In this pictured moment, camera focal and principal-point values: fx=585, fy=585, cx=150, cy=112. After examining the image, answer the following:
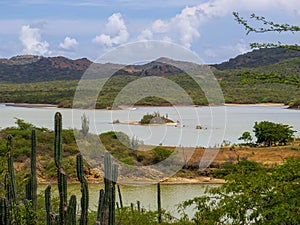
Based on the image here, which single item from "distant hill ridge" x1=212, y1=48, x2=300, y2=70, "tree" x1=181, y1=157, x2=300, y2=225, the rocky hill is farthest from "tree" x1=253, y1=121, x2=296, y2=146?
the rocky hill

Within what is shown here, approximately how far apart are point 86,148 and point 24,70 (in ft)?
495

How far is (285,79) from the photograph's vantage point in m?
8.23

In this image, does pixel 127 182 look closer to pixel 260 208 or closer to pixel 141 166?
pixel 141 166

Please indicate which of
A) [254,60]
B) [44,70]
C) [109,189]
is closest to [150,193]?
[109,189]

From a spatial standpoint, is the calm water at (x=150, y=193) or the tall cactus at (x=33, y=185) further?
the calm water at (x=150, y=193)

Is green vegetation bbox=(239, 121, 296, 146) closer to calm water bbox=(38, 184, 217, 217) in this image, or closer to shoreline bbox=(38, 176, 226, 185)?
shoreline bbox=(38, 176, 226, 185)

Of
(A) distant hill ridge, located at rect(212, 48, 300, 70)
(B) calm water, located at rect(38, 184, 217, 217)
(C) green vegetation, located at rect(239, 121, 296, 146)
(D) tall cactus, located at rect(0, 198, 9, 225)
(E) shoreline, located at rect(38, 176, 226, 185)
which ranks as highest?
(A) distant hill ridge, located at rect(212, 48, 300, 70)

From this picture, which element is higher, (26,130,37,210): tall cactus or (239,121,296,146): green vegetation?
(239,121,296,146): green vegetation

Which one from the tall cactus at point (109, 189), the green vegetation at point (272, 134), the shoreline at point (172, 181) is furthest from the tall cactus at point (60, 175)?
the green vegetation at point (272, 134)

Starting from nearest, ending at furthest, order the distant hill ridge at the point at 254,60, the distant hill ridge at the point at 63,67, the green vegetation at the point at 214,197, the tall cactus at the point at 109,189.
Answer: the green vegetation at the point at 214,197
the tall cactus at the point at 109,189
the distant hill ridge at the point at 254,60
the distant hill ridge at the point at 63,67

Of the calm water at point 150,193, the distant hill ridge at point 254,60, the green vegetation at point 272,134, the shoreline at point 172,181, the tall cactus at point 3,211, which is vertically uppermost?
the distant hill ridge at point 254,60

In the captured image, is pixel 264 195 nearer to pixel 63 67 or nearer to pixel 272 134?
pixel 272 134

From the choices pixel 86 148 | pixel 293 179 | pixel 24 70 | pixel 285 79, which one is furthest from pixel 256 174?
pixel 24 70

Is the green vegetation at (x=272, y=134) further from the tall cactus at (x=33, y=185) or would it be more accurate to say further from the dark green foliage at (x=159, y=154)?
the tall cactus at (x=33, y=185)
